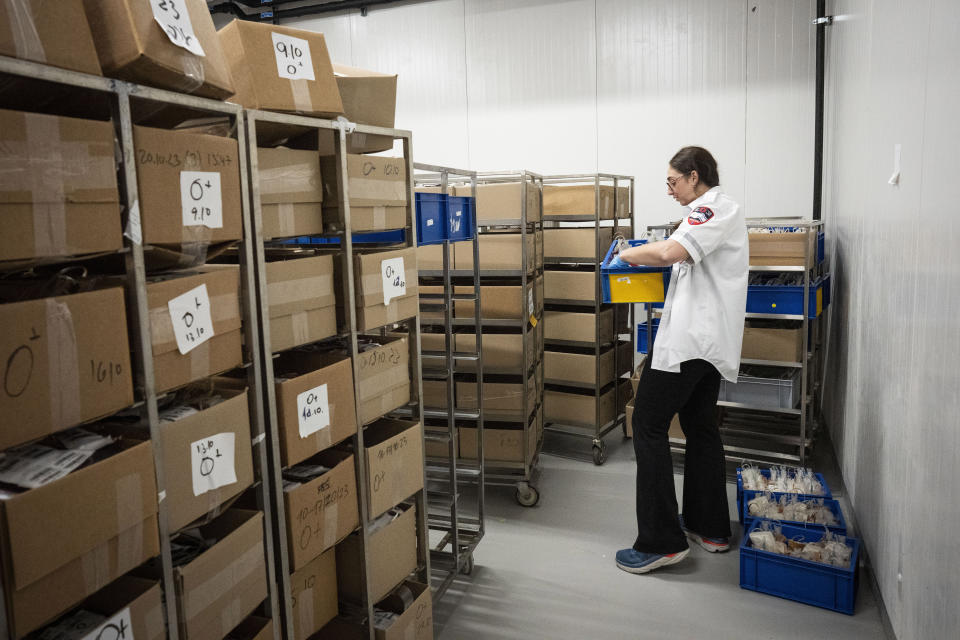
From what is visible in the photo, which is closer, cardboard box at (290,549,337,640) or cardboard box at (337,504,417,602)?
cardboard box at (290,549,337,640)

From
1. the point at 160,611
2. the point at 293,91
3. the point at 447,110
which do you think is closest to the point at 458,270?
the point at 293,91

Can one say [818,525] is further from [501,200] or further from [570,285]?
[501,200]

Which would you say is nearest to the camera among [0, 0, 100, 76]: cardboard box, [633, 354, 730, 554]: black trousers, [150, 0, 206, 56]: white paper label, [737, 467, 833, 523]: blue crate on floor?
[0, 0, 100, 76]: cardboard box

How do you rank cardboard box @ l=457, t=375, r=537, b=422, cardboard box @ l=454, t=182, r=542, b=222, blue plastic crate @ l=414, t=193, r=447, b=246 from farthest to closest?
cardboard box @ l=457, t=375, r=537, b=422 → cardboard box @ l=454, t=182, r=542, b=222 → blue plastic crate @ l=414, t=193, r=447, b=246

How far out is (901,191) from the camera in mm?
2277

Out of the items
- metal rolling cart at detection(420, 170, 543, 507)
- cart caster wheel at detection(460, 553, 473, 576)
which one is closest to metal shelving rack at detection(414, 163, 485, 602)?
cart caster wheel at detection(460, 553, 473, 576)

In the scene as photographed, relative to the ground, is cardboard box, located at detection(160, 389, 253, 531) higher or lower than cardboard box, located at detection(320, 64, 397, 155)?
lower

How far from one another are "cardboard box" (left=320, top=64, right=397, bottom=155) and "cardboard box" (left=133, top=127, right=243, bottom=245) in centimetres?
57

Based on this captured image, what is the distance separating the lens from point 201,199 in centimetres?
149

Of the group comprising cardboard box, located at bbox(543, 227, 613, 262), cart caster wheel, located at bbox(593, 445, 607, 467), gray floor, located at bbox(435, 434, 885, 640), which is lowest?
gray floor, located at bbox(435, 434, 885, 640)

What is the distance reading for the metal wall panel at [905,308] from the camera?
174 centimetres

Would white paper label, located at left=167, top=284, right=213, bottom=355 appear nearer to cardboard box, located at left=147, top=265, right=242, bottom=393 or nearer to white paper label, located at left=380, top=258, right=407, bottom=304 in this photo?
cardboard box, located at left=147, top=265, right=242, bottom=393

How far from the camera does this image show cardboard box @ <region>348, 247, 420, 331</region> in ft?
6.63

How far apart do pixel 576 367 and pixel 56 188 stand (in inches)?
136
